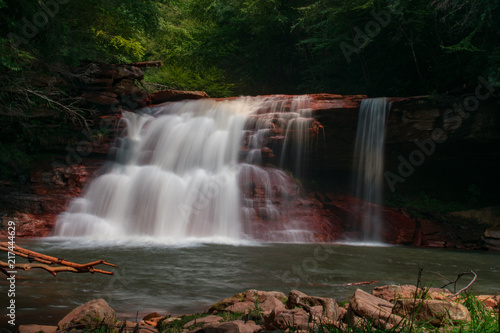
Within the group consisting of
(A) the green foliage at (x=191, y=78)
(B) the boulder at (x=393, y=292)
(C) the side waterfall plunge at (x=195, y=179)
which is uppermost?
(A) the green foliage at (x=191, y=78)

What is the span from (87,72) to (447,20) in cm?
1418

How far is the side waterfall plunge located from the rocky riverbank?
720 cm

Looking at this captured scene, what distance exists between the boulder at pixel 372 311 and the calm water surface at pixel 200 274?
0.45m

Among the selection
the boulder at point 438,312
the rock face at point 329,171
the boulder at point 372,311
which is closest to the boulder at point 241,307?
the boulder at point 372,311

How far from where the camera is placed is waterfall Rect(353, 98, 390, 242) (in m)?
12.5

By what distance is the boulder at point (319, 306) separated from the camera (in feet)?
9.08

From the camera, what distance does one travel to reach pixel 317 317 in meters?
2.81

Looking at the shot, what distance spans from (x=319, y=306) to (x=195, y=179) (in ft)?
31.7

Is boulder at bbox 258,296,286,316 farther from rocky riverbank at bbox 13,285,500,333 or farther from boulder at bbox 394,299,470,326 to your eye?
boulder at bbox 394,299,470,326

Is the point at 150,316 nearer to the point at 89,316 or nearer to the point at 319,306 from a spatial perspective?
the point at 89,316

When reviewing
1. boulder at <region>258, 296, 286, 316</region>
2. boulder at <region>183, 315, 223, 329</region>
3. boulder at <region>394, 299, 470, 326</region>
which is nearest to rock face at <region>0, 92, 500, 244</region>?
boulder at <region>258, 296, 286, 316</region>

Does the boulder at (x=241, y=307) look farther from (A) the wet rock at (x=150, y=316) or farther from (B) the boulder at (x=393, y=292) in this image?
(B) the boulder at (x=393, y=292)

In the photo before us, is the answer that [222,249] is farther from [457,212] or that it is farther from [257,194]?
[457,212]

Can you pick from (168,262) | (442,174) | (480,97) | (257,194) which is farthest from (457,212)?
(168,262)
